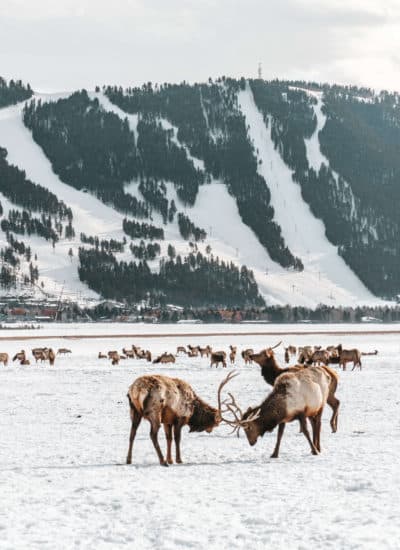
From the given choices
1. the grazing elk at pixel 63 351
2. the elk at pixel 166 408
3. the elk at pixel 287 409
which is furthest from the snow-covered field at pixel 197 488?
the grazing elk at pixel 63 351

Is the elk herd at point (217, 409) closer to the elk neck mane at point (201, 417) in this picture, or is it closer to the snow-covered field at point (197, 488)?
the elk neck mane at point (201, 417)

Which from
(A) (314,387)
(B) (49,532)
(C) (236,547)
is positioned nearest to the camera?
(C) (236,547)

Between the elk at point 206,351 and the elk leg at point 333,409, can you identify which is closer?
the elk leg at point 333,409

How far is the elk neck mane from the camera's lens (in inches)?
583

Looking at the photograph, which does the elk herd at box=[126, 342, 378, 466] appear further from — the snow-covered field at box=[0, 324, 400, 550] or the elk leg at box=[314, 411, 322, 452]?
the snow-covered field at box=[0, 324, 400, 550]

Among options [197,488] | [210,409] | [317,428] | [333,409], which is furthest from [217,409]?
[333,409]

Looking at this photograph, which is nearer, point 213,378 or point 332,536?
point 332,536

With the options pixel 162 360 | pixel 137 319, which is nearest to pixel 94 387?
pixel 162 360

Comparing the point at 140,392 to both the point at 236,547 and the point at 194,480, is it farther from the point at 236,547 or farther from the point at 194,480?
the point at 236,547

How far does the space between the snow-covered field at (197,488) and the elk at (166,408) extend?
1.90 feet

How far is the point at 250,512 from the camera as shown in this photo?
33.6 ft

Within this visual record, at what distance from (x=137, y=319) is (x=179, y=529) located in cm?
18953

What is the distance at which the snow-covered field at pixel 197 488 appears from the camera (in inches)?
365

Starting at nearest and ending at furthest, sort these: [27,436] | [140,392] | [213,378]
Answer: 1. [140,392]
2. [27,436]
3. [213,378]
